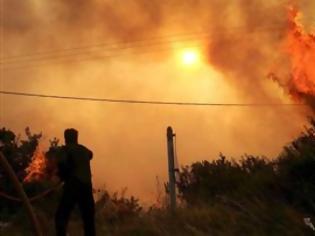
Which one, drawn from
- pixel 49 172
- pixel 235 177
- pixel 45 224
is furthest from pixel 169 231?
pixel 49 172

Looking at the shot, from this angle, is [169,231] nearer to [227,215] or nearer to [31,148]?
[227,215]

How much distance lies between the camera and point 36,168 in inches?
1130

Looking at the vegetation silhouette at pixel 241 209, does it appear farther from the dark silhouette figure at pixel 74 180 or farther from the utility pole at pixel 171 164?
the dark silhouette figure at pixel 74 180

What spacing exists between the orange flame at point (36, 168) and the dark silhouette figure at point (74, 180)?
14.7 meters

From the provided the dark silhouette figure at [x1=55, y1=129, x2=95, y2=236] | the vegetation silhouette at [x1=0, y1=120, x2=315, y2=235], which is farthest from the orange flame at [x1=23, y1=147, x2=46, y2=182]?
the dark silhouette figure at [x1=55, y1=129, x2=95, y2=236]

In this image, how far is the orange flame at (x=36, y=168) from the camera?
27.7 meters

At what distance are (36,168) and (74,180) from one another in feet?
53.2

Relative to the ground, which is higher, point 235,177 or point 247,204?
point 235,177

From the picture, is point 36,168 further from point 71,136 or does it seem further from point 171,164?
point 71,136

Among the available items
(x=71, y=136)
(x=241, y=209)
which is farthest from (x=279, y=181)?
(x=71, y=136)

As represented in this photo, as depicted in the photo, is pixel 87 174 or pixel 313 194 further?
pixel 313 194

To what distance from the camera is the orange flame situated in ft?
90.8

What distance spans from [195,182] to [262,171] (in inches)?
251

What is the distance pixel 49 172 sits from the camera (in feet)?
89.0
